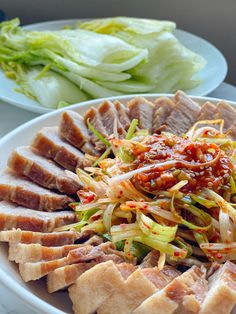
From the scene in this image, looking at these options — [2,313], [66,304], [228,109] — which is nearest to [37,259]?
[66,304]

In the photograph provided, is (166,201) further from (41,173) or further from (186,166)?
(41,173)

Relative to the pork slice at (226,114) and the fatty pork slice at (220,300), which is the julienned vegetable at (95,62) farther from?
the fatty pork slice at (220,300)

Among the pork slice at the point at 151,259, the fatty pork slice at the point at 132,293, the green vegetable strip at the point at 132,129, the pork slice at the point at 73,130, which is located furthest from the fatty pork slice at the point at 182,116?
the fatty pork slice at the point at 132,293

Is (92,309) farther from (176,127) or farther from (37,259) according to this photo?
(176,127)

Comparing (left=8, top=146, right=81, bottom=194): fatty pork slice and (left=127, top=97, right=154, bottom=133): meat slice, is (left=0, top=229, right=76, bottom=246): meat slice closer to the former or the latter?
(left=8, top=146, right=81, bottom=194): fatty pork slice

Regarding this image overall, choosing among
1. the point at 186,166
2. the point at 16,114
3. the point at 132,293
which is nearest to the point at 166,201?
the point at 186,166

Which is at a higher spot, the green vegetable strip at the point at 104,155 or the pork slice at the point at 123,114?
the pork slice at the point at 123,114
